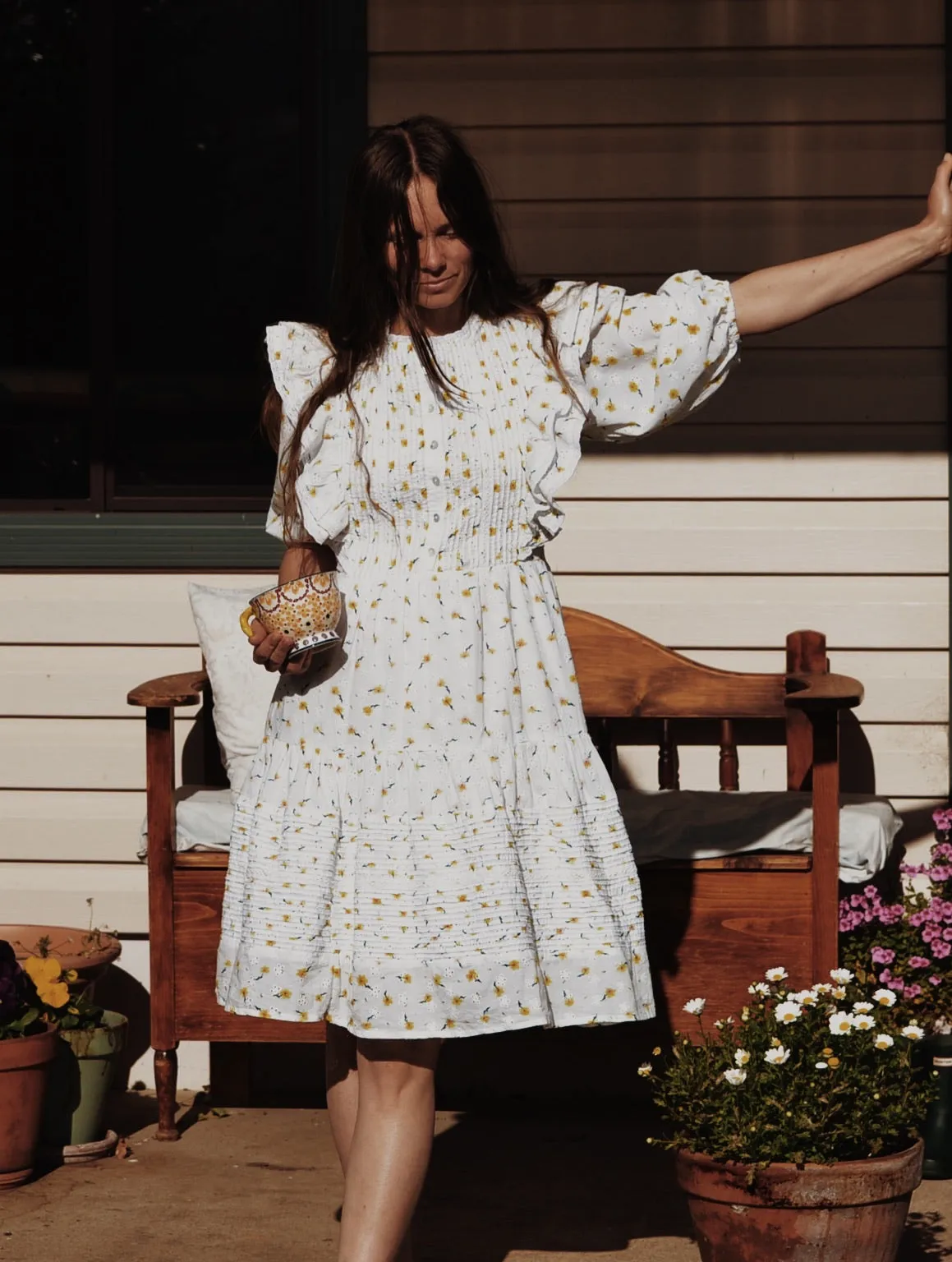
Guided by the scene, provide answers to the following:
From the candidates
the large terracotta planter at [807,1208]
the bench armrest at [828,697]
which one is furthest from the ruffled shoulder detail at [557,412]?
the large terracotta planter at [807,1208]

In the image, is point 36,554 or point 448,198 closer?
point 448,198

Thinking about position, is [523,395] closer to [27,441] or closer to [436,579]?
[436,579]

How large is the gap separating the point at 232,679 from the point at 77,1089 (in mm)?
938

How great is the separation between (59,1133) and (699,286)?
225 centimetres

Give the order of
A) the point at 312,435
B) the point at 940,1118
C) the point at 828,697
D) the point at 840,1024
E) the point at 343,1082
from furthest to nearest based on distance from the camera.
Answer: the point at 940,1118, the point at 828,697, the point at 840,1024, the point at 343,1082, the point at 312,435

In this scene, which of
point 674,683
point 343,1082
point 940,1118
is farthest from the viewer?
point 674,683

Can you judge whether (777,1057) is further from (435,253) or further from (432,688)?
(435,253)

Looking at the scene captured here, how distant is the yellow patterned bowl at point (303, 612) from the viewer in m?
2.60

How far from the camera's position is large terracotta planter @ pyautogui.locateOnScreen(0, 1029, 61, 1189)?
3.66 meters

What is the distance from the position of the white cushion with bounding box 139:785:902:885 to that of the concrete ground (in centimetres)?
66

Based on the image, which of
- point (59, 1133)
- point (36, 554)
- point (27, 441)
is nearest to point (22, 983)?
point (59, 1133)

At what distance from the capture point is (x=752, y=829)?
3.76m

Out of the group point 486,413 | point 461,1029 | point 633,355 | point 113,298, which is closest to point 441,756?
point 461,1029

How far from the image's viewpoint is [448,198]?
2619mm
